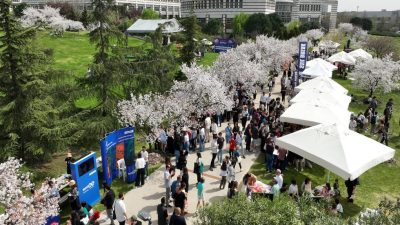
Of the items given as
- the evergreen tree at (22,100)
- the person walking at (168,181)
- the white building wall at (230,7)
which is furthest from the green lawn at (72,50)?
the white building wall at (230,7)

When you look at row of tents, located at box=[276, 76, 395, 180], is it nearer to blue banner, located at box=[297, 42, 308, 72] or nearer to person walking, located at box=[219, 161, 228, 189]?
person walking, located at box=[219, 161, 228, 189]

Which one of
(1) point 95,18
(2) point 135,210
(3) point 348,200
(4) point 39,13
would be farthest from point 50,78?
(4) point 39,13

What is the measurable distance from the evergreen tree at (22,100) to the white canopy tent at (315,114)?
11.6 m

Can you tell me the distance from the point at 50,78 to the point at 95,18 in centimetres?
391

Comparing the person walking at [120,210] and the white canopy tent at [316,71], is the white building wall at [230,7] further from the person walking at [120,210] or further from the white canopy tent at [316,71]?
the person walking at [120,210]

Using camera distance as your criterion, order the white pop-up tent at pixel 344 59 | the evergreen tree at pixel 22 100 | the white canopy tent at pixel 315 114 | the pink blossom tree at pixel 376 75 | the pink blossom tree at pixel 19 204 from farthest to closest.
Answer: the white pop-up tent at pixel 344 59 < the pink blossom tree at pixel 376 75 < the white canopy tent at pixel 315 114 < the evergreen tree at pixel 22 100 < the pink blossom tree at pixel 19 204

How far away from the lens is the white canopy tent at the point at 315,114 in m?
18.0

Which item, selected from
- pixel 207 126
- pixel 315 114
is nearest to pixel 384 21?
pixel 315 114

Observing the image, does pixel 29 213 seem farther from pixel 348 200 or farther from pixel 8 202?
pixel 348 200

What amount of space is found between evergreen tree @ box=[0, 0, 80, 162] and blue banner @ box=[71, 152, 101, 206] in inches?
127

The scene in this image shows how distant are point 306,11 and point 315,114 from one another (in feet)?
457

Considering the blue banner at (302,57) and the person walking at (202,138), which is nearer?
the person walking at (202,138)

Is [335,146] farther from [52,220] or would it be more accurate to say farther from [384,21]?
[384,21]

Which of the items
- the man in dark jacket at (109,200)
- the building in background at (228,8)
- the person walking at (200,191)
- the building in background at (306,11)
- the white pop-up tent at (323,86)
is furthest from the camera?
the building in background at (306,11)
